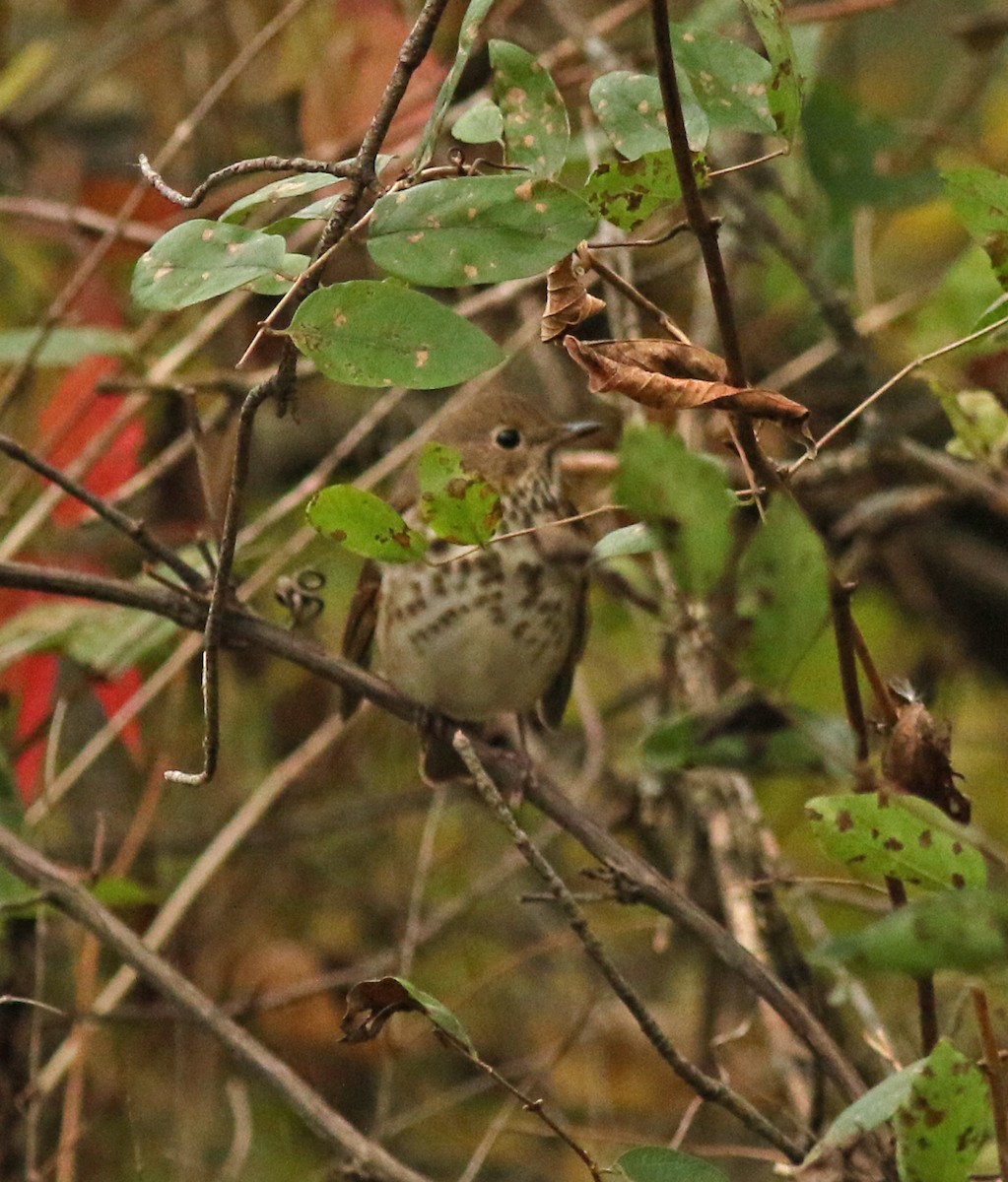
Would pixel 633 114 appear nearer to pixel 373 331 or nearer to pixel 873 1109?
pixel 373 331

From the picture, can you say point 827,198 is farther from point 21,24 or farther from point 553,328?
point 21,24

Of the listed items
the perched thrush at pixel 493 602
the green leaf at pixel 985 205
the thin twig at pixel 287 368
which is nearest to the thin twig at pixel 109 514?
the thin twig at pixel 287 368

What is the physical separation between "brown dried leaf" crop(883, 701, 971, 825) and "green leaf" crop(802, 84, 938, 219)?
4.95ft

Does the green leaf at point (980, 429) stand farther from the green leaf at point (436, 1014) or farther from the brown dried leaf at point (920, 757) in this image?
the green leaf at point (436, 1014)

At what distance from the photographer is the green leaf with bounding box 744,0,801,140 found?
0.94 meters

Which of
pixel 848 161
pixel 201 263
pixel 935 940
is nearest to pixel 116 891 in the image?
pixel 201 263

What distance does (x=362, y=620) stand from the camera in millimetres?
2314

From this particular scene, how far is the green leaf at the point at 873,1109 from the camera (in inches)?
36.9

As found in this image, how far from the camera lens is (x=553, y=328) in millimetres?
1009

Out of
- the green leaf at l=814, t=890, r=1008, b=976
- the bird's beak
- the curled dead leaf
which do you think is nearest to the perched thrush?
the bird's beak

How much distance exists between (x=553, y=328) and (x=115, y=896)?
40.0 inches

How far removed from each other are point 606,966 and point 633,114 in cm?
54

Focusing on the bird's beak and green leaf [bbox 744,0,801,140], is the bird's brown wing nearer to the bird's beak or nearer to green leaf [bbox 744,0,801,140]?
the bird's beak

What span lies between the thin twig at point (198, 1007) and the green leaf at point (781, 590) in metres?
0.66
